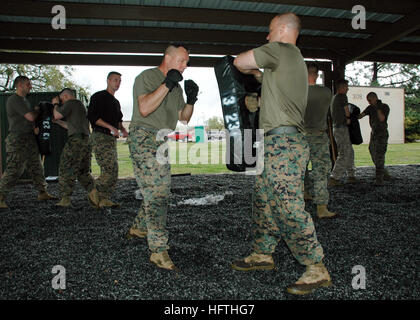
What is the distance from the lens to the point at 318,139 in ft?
13.3

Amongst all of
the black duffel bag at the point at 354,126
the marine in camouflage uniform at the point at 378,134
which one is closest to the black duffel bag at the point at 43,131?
the black duffel bag at the point at 354,126

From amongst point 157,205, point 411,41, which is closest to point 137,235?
point 157,205

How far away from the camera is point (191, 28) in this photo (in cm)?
625

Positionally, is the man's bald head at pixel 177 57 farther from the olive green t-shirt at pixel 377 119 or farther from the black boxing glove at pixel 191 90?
the olive green t-shirt at pixel 377 119

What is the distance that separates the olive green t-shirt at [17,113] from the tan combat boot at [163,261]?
151 inches

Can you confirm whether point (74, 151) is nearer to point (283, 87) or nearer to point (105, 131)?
point (105, 131)

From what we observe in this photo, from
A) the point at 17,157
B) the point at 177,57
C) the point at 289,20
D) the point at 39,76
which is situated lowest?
the point at 17,157

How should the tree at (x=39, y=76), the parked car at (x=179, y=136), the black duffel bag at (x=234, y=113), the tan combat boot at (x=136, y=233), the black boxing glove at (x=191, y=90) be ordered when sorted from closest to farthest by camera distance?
1. the black duffel bag at (x=234, y=113)
2. the black boxing glove at (x=191, y=90)
3. the tan combat boot at (x=136, y=233)
4. the tree at (x=39, y=76)
5. the parked car at (x=179, y=136)

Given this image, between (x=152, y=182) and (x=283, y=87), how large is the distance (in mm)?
1257

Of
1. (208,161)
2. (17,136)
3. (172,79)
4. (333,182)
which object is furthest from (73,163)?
Answer: (208,161)

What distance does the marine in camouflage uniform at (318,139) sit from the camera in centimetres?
390

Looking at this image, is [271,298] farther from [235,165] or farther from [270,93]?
[270,93]

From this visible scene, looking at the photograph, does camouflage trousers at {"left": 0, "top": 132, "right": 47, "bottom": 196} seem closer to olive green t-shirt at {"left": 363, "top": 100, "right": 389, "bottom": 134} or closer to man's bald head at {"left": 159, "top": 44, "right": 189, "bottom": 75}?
man's bald head at {"left": 159, "top": 44, "right": 189, "bottom": 75}

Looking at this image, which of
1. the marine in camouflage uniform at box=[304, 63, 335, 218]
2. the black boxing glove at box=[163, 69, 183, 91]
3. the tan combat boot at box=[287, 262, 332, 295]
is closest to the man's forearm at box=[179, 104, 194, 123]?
the black boxing glove at box=[163, 69, 183, 91]
